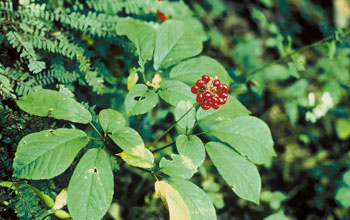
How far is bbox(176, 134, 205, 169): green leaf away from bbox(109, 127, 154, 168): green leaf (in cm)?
16

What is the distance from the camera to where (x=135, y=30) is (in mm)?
1566

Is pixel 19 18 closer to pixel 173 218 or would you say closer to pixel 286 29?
pixel 173 218

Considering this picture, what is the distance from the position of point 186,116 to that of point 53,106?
672 millimetres

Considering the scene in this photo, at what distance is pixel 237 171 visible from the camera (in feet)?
4.44

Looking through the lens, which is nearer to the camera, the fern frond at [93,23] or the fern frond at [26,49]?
the fern frond at [26,49]

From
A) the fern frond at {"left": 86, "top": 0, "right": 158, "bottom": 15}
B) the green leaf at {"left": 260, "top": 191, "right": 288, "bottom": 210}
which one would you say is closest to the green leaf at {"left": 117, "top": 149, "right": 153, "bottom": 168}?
the fern frond at {"left": 86, "top": 0, "right": 158, "bottom": 15}

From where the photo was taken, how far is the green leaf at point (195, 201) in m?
1.25

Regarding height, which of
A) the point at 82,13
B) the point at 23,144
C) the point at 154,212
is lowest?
the point at 154,212

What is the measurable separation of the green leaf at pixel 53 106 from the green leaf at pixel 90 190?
0.69 ft

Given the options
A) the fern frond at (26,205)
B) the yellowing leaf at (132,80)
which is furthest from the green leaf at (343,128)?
the fern frond at (26,205)

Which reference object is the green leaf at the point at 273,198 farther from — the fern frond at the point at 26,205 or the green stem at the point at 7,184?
the green stem at the point at 7,184

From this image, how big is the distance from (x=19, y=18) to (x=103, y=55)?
540 millimetres

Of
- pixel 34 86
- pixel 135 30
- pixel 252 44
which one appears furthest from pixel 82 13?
pixel 252 44

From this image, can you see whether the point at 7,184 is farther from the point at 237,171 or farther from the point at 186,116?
the point at 237,171
